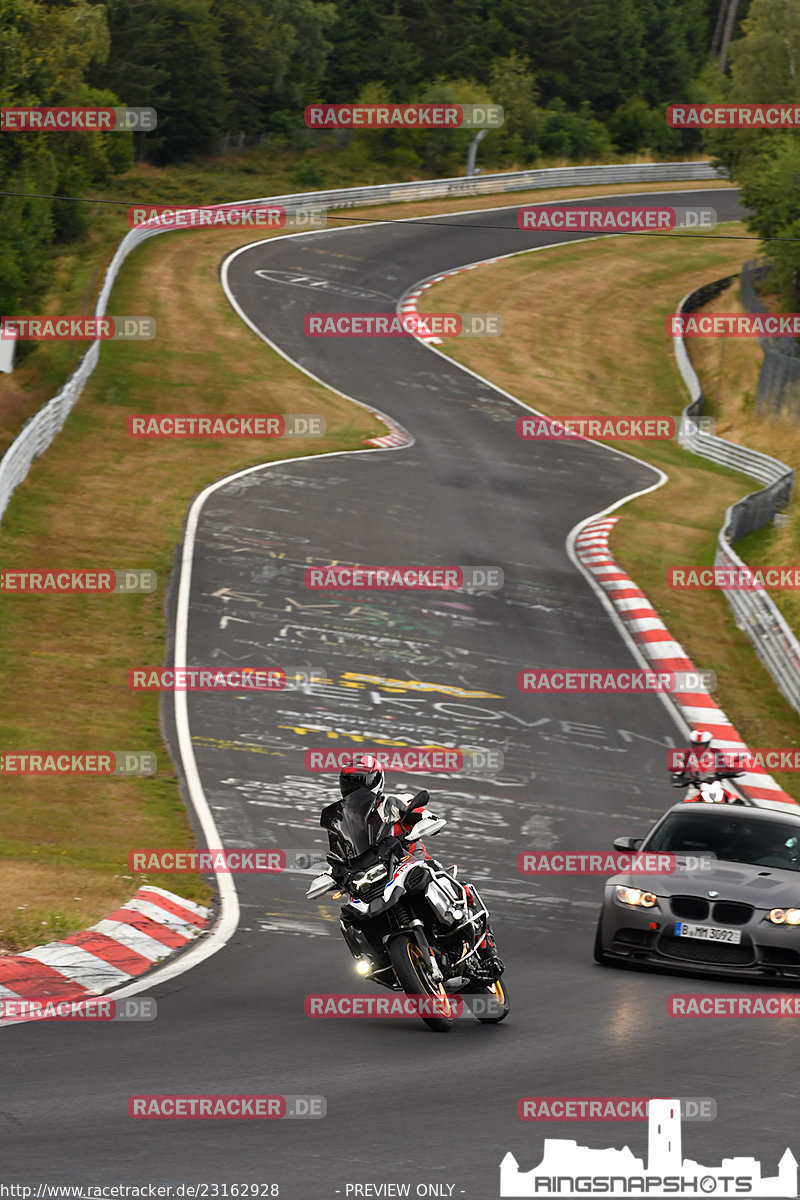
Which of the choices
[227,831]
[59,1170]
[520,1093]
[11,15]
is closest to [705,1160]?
[520,1093]

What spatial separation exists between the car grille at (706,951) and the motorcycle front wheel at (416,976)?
2.70m

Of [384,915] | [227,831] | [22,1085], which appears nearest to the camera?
[22,1085]

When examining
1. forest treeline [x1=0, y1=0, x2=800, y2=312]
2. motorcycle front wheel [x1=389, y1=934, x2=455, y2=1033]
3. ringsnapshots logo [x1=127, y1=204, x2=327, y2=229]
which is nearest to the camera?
motorcycle front wheel [x1=389, y1=934, x2=455, y2=1033]

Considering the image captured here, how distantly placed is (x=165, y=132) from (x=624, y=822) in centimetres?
5857

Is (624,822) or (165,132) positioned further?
(165,132)

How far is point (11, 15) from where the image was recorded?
36.6 meters

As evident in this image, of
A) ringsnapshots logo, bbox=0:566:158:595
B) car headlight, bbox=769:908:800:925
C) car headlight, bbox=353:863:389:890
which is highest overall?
car headlight, bbox=353:863:389:890

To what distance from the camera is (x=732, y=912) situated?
10.9 meters

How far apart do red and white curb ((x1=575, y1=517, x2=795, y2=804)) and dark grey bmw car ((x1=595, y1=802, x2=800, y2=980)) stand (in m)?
6.11

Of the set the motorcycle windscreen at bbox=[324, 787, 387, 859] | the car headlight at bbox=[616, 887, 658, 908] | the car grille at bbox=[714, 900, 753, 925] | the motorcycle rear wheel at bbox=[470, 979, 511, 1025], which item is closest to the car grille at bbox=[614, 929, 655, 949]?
the car headlight at bbox=[616, 887, 658, 908]

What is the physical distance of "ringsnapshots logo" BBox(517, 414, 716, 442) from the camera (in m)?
40.3

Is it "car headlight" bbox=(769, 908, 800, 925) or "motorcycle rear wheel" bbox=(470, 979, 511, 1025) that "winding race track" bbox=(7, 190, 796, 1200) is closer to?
"motorcycle rear wheel" bbox=(470, 979, 511, 1025)

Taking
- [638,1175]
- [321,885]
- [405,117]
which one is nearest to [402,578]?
[321,885]

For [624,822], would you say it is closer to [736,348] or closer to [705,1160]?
[705,1160]
